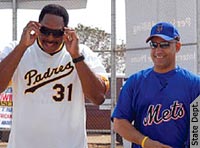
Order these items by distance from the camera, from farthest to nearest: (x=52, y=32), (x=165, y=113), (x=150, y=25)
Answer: (x=150, y=25) → (x=165, y=113) → (x=52, y=32)

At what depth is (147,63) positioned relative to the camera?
8.56m

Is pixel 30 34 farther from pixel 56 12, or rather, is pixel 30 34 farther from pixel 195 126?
pixel 195 126

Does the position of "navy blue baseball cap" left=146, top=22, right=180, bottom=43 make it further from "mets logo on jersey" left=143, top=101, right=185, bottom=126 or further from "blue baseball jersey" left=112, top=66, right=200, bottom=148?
"mets logo on jersey" left=143, top=101, right=185, bottom=126

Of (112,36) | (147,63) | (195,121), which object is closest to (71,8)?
(112,36)

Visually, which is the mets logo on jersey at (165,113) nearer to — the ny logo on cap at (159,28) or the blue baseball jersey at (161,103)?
the blue baseball jersey at (161,103)

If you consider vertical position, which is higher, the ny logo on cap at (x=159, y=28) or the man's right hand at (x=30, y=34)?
the ny logo on cap at (x=159, y=28)

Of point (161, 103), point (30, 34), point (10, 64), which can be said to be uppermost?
point (30, 34)

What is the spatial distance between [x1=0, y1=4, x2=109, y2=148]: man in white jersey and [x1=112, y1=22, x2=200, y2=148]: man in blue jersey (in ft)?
1.10

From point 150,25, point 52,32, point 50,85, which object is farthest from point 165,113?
point 150,25

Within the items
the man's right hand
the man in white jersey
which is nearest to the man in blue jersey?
the man in white jersey

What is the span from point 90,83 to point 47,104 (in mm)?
310

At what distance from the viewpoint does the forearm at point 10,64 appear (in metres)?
3.72

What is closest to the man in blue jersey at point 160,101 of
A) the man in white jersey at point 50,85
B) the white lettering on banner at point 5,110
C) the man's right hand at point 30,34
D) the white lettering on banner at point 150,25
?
the man in white jersey at point 50,85

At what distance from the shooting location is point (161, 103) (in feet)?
13.0
